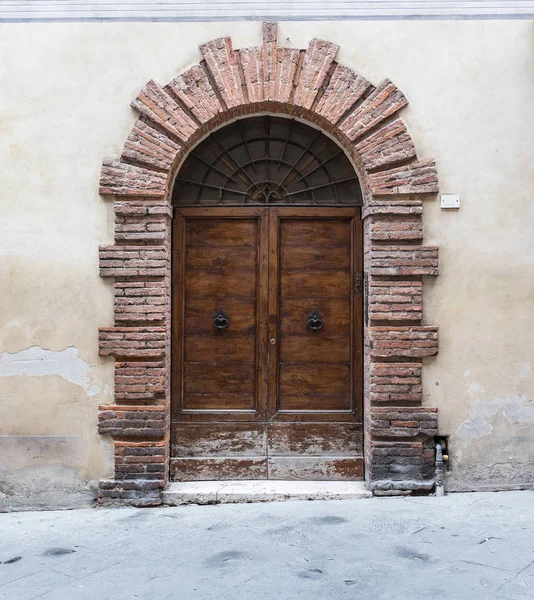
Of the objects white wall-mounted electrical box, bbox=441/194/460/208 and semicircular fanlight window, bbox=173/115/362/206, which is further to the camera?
semicircular fanlight window, bbox=173/115/362/206

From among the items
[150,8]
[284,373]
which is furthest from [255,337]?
[150,8]

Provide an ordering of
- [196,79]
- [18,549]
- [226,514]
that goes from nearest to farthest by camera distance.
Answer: [18,549], [226,514], [196,79]

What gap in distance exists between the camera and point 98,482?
562 centimetres

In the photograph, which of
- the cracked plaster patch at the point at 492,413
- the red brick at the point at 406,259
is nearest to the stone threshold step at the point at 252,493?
the cracked plaster patch at the point at 492,413

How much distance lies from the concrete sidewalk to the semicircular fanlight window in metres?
2.58

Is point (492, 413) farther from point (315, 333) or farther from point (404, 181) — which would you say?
point (404, 181)

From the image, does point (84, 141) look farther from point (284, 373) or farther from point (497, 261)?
point (497, 261)

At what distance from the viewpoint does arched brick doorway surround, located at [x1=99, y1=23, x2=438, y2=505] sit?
5621 mm

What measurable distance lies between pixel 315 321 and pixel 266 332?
43 centimetres

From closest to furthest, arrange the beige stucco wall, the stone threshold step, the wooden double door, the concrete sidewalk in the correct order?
the concrete sidewalk → the stone threshold step → the beige stucco wall → the wooden double door

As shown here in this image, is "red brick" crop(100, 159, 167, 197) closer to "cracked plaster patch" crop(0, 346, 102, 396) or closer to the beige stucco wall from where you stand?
the beige stucco wall

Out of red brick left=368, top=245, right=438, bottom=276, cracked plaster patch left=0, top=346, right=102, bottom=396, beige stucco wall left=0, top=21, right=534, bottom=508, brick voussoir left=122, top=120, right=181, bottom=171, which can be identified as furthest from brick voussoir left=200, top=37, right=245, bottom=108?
cracked plaster patch left=0, top=346, right=102, bottom=396

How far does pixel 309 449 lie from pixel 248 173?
2443 mm

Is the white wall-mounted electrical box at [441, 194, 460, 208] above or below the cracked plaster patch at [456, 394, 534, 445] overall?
above
